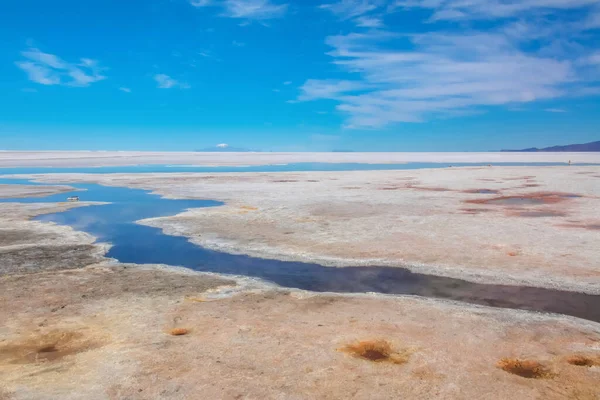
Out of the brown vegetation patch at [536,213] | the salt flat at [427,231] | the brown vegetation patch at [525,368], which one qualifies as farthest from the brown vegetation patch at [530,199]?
the brown vegetation patch at [525,368]

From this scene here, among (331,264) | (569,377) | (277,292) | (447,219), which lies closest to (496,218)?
(447,219)

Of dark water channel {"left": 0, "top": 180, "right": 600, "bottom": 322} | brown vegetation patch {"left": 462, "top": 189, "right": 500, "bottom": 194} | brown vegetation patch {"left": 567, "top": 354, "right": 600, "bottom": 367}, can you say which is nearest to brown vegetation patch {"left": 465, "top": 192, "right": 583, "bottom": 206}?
brown vegetation patch {"left": 462, "top": 189, "right": 500, "bottom": 194}

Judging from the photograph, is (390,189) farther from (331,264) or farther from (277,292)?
(277,292)

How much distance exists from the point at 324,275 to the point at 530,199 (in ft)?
44.1

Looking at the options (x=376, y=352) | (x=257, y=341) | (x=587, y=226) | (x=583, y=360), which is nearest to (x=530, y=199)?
(x=587, y=226)

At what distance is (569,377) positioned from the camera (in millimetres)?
4453

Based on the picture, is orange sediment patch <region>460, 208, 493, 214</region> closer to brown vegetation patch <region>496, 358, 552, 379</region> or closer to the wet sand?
the wet sand

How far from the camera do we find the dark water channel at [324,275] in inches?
272

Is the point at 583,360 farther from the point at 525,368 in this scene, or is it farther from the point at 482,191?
the point at 482,191

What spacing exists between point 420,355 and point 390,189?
18466 mm

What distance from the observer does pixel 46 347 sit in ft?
17.1

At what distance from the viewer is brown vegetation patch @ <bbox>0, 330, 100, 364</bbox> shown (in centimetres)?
492

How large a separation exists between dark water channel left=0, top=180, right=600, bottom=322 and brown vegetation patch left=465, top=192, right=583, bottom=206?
10.5 metres

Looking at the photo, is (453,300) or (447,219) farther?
(447,219)
